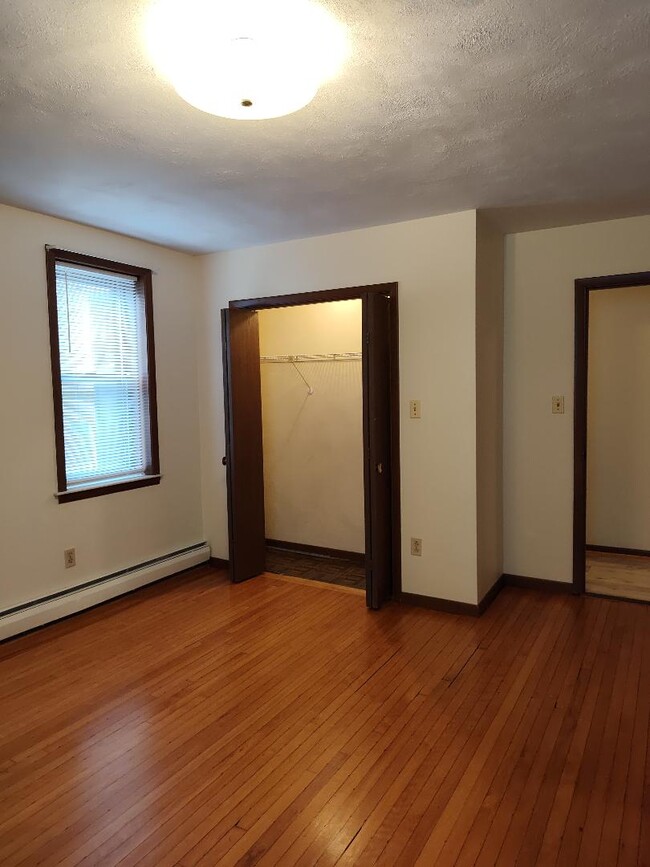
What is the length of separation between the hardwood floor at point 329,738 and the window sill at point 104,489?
0.75 m

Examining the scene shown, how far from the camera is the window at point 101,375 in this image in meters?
3.50

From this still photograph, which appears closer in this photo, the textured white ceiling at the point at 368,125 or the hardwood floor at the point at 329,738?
the textured white ceiling at the point at 368,125

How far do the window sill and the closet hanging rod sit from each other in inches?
57.5

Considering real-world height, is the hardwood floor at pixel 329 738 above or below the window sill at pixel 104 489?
below

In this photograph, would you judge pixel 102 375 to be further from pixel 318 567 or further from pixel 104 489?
pixel 318 567

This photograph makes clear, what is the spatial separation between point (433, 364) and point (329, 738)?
7.08ft

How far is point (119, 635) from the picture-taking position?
130 inches

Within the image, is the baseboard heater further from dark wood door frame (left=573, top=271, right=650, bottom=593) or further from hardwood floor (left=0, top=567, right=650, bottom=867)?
dark wood door frame (left=573, top=271, right=650, bottom=593)

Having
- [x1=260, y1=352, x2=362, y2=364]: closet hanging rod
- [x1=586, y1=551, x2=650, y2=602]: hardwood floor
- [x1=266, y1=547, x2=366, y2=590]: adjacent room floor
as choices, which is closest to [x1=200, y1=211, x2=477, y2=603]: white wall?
[x1=266, y1=547, x2=366, y2=590]: adjacent room floor

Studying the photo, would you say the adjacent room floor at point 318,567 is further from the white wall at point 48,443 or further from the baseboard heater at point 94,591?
the white wall at point 48,443

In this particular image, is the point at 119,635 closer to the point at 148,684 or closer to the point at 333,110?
the point at 148,684

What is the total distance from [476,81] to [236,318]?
2.50m

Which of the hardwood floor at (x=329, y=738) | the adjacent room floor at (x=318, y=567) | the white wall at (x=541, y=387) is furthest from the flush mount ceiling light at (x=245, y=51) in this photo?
the adjacent room floor at (x=318, y=567)

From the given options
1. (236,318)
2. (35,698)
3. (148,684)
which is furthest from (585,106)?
(35,698)
